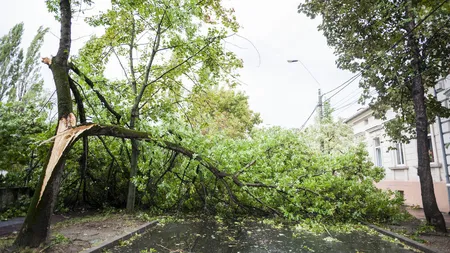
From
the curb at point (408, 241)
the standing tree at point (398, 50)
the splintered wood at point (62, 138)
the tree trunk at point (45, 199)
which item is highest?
the standing tree at point (398, 50)

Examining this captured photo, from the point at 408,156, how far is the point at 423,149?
8039mm

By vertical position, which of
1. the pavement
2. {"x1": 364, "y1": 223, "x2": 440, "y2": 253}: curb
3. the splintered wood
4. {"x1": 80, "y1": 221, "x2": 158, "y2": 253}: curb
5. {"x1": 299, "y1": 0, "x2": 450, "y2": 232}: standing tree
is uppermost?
{"x1": 299, "y1": 0, "x2": 450, "y2": 232}: standing tree

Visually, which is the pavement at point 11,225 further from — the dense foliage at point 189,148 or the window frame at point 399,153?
the window frame at point 399,153

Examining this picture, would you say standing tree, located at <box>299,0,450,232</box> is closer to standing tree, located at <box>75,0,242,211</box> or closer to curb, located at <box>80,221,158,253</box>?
standing tree, located at <box>75,0,242,211</box>

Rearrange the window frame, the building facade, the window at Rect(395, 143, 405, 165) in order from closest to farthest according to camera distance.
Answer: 1. the building facade
2. the window frame
3. the window at Rect(395, 143, 405, 165)

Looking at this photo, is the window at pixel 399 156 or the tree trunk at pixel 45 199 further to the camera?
the window at pixel 399 156

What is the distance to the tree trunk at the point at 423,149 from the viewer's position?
731 centimetres

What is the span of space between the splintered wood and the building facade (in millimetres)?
8325

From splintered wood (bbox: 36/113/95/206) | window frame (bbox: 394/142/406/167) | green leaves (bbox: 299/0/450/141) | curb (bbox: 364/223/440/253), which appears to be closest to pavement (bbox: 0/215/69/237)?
splintered wood (bbox: 36/113/95/206)

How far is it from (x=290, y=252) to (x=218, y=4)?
7.31 metres

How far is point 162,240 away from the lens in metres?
6.21

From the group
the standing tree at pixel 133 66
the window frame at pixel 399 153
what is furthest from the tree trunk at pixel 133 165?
the window frame at pixel 399 153

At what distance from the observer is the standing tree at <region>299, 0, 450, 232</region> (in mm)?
7438

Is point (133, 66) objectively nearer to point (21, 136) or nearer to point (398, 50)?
point (21, 136)
